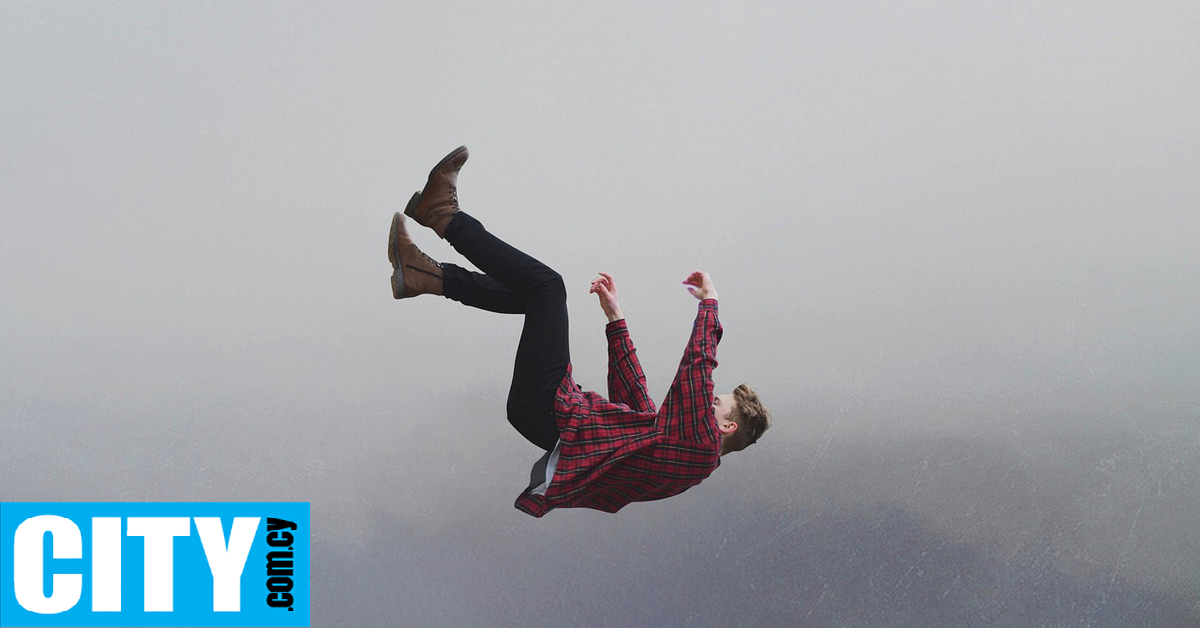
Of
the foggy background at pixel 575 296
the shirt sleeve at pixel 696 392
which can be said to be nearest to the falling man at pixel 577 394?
the shirt sleeve at pixel 696 392

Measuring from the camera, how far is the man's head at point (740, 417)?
2412mm

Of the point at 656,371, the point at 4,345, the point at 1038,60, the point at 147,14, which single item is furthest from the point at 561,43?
the point at 4,345

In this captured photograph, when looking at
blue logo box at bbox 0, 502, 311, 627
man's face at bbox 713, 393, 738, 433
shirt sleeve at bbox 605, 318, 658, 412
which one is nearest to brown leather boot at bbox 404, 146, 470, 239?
shirt sleeve at bbox 605, 318, 658, 412

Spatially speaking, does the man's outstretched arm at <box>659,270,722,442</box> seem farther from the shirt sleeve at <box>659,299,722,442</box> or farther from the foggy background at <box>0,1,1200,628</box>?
the foggy background at <box>0,1,1200,628</box>

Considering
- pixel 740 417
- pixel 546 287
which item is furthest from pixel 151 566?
pixel 740 417

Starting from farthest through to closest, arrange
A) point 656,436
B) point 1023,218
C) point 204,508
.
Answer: point 1023,218 < point 204,508 < point 656,436

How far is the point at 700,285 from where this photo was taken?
2395 mm

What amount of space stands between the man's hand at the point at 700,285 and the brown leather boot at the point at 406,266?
666mm

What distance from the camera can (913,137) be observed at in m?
3.66

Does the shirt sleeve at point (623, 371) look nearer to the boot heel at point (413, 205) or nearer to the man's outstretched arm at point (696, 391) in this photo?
the man's outstretched arm at point (696, 391)

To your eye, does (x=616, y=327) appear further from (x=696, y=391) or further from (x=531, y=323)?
(x=696, y=391)

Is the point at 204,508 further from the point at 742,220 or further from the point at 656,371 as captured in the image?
the point at 742,220

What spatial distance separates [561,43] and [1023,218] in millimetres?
1886

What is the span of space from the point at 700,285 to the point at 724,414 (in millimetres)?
330
